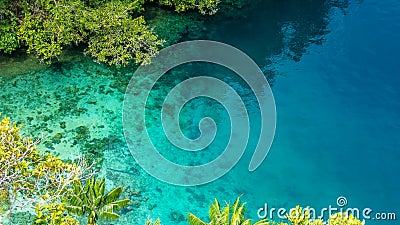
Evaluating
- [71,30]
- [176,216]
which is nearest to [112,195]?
[176,216]

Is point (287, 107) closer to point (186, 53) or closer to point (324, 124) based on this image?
point (324, 124)

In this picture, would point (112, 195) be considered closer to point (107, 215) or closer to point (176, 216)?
point (107, 215)

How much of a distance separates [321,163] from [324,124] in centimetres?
272

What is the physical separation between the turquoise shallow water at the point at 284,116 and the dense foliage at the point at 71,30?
1258 millimetres

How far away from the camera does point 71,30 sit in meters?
23.8

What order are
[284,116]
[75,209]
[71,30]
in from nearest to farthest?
[75,209], [284,116], [71,30]

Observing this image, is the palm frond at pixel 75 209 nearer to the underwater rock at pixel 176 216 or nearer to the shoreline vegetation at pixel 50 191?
the shoreline vegetation at pixel 50 191

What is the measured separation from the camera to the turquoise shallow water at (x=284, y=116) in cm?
1994

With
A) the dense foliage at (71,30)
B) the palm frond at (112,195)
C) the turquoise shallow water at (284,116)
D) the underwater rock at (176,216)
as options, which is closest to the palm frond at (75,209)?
the palm frond at (112,195)

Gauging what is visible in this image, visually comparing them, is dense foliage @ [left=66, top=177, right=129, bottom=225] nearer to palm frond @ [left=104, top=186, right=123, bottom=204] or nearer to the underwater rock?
palm frond @ [left=104, top=186, right=123, bottom=204]

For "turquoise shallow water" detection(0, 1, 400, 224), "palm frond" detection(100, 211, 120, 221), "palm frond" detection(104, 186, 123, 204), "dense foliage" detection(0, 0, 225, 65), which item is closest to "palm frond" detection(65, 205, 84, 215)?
"palm frond" detection(100, 211, 120, 221)

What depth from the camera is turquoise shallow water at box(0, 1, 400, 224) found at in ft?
65.4

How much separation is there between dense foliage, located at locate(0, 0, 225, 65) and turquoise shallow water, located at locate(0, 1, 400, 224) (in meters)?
1.26

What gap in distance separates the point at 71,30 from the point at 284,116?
1187 cm
